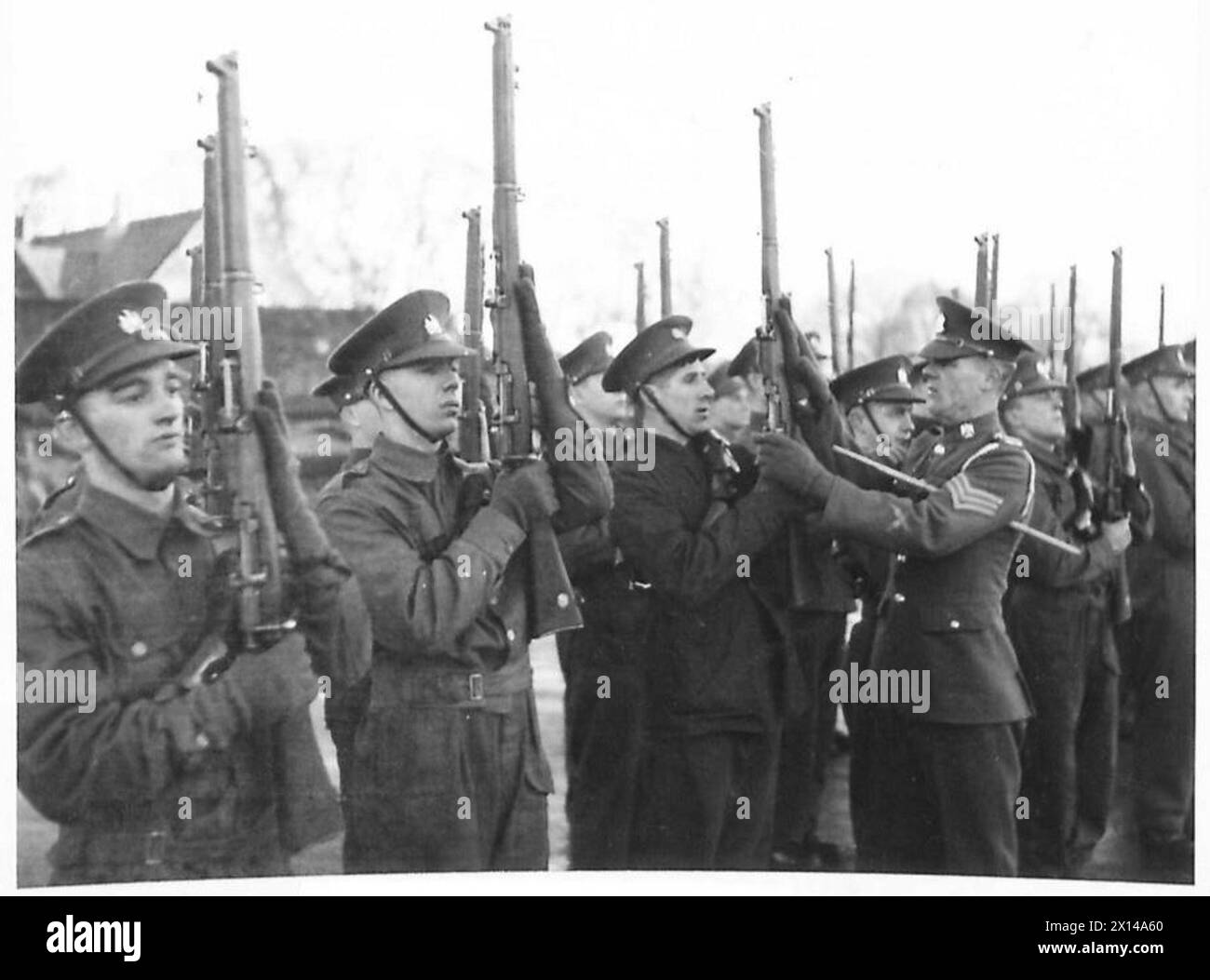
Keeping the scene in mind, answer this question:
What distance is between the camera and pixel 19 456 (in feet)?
18.6

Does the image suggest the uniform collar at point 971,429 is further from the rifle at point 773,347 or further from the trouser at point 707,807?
the trouser at point 707,807

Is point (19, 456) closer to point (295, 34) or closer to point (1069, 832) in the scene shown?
point (295, 34)

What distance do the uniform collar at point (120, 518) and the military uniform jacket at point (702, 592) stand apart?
146cm

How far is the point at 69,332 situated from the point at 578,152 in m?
1.77

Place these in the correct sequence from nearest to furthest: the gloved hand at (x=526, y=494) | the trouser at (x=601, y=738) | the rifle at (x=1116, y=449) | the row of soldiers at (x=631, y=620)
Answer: the row of soldiers at (x=631, y=620)
the gloved hand at (x=526, y=494)
the trouser at (x=601, y=738)
the rifle at (x=1116, y=449)

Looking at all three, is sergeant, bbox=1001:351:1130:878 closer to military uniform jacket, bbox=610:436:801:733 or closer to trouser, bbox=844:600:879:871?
trouser, bbox=844:600:879:871

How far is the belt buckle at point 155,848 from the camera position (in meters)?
5.66

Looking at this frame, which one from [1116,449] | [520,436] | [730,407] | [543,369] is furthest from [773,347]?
[1116,449]

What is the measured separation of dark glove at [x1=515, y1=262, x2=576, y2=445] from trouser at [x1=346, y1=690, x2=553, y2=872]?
2.84ft

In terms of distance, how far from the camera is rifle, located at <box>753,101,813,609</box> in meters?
5.96

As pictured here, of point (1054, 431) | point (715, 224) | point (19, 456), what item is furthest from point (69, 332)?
point (1054, 431)

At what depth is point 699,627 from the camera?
594cm

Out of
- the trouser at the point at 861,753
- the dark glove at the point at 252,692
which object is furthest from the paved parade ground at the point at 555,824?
the dark glove at the point at 252,692

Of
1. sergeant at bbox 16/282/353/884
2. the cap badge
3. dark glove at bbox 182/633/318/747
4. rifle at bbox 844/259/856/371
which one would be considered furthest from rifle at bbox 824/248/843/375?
the cap badge
